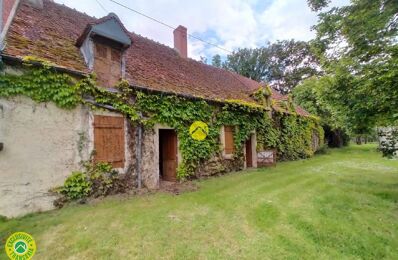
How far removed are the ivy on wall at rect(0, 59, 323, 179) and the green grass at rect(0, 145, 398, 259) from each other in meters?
2.63

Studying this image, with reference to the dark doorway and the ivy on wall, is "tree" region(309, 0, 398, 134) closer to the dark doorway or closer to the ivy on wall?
the ivy on wall

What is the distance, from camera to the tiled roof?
670 cm

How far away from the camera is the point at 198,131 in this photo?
9773 millimetres

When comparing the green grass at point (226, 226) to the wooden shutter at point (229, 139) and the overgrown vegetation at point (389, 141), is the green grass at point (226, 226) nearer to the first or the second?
the overgrown vegetation at point (389, 141)

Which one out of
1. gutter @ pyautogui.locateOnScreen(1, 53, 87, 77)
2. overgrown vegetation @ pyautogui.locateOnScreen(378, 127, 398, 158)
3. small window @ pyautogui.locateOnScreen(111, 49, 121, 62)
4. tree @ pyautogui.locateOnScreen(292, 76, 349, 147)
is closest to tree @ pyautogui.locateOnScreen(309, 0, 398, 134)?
overgrown vegetation @ pyautogui.locateOnScreen(378, 127, 398, 158)

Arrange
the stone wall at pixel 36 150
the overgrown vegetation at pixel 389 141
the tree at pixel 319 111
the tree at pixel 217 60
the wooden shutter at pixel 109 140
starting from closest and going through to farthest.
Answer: the stone wall at pixel 36 150, the wooden shutter at pixel 109 140, the overgrown vegetation at pixel 389 141, the tree at pixel 319 111, the tree at pixel 217 60

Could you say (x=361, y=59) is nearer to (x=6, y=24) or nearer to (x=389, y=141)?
(x=389, y=141)

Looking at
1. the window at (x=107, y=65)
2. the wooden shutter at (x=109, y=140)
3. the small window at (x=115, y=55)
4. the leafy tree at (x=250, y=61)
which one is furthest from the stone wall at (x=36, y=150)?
the leafy tree at (x=250, y=61)

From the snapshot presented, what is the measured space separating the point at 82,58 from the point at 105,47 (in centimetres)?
77

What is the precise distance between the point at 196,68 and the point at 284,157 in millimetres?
8010

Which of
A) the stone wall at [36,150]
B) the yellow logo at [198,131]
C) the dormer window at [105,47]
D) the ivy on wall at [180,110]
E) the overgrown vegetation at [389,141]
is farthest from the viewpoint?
the yellow logo at [198,131]

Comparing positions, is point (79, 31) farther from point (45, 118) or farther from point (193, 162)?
point (193, 162)

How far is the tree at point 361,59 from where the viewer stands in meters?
6.31

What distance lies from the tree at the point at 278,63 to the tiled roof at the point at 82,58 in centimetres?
1494
